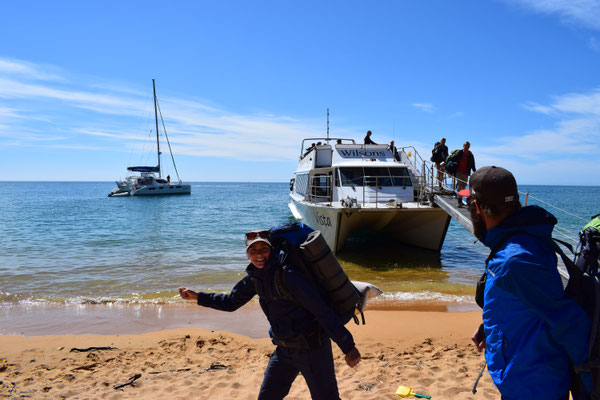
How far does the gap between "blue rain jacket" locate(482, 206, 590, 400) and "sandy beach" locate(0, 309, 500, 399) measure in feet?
8.17

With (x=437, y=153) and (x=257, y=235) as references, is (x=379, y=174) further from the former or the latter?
(x=257, y=235)

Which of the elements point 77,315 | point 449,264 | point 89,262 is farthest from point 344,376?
point 89,262

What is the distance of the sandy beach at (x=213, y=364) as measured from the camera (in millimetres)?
4172

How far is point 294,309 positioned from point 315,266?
309mm

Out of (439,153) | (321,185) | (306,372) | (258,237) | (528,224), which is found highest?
(439,153)

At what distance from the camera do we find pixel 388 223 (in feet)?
45.0

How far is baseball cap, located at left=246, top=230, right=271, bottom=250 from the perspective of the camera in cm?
247

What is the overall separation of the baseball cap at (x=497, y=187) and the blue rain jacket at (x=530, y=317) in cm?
9

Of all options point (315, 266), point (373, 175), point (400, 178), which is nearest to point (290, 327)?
point (315, 266)

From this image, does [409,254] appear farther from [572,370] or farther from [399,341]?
[572,370]

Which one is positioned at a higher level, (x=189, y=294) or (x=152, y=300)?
(x=189, y=294)

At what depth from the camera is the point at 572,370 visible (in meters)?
1.67

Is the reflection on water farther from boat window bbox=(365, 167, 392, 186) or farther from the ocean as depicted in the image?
boat window bbox=(365, 167, 392, 186)

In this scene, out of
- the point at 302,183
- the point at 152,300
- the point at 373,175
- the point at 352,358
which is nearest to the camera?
the point at 352,358
